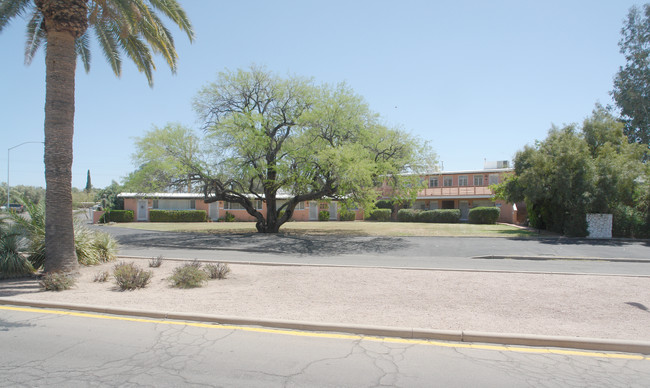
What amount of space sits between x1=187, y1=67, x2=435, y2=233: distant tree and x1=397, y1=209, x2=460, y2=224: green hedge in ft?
48.0

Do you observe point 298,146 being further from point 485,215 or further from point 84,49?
point 485,215

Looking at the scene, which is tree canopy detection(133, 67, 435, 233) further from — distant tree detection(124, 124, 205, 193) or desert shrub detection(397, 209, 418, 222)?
desert shrub detection(397, 209, 418, 222)

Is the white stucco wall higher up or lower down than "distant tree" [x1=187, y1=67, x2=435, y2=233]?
lower down

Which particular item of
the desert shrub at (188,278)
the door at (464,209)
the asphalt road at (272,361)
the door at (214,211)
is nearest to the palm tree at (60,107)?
the desert shrub at (188,278)

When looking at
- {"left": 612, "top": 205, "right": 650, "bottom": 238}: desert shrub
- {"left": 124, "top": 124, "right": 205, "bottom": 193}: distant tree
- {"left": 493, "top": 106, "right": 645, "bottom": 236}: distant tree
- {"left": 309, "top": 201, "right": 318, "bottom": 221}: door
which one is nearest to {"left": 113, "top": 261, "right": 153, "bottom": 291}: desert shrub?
{"left": 124, "top": 124, "right": 205, "bottom": 193}: distant tree

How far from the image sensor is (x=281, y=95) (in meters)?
23.7

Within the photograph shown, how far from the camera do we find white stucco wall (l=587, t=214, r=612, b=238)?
69.1ft

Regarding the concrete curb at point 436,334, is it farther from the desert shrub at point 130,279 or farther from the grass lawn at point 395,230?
the grass lawn at point 395,230

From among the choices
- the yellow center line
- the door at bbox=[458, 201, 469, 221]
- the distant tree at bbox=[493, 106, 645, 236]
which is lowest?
the yellow center line

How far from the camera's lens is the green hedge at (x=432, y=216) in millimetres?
39188

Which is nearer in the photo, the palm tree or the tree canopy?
the palm tree

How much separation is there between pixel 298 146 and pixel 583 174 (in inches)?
622

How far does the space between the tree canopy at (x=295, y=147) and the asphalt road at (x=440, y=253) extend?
13.9ft

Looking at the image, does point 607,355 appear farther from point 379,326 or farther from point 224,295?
point 224,295
